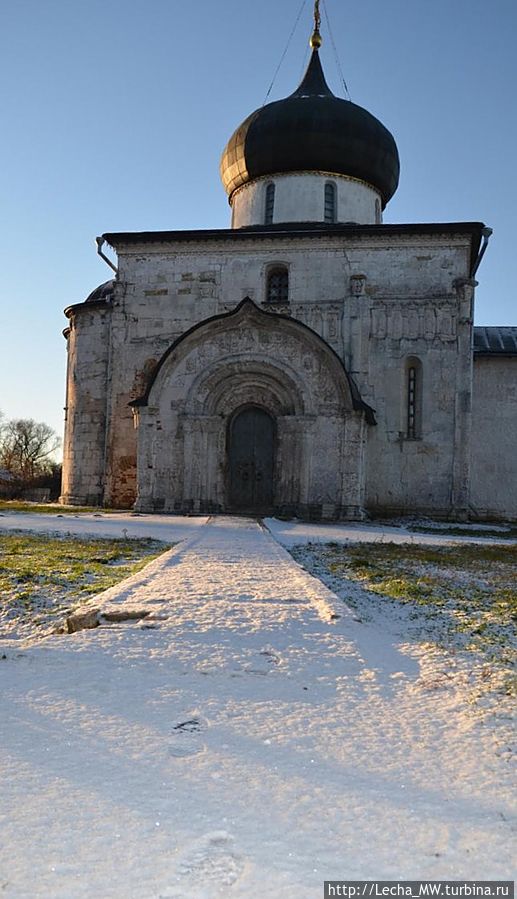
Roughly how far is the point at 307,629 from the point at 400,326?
1582cm

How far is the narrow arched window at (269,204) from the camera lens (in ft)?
72.0

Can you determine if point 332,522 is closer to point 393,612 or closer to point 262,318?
point 262,318

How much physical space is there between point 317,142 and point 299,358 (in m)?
7.56

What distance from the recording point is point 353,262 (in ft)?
64.8

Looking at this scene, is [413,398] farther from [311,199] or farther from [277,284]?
[311,199]

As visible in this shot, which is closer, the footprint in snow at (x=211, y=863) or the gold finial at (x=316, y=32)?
the footprint in snow at (x=211, y=863)

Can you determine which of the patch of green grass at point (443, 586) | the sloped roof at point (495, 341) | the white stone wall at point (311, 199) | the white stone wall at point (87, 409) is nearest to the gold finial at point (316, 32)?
the white stone wall at point (311, 199)

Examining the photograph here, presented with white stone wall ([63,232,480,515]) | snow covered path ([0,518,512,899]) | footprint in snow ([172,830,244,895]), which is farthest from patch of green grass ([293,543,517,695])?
white stone wall ([63,232,480,515])

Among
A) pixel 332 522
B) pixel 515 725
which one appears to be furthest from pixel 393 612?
pixel 332 522

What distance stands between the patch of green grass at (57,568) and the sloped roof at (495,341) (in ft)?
48.3

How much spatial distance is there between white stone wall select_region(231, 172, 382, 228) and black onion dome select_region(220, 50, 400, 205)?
23cm

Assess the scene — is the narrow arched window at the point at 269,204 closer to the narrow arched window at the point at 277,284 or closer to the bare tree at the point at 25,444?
the narrow arched window at the point at 277,284

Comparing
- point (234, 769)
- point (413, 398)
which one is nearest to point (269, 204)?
point (413, 398)

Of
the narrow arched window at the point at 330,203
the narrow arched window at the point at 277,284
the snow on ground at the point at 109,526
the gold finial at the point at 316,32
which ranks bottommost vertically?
the snow on ground at the point at 109,526
